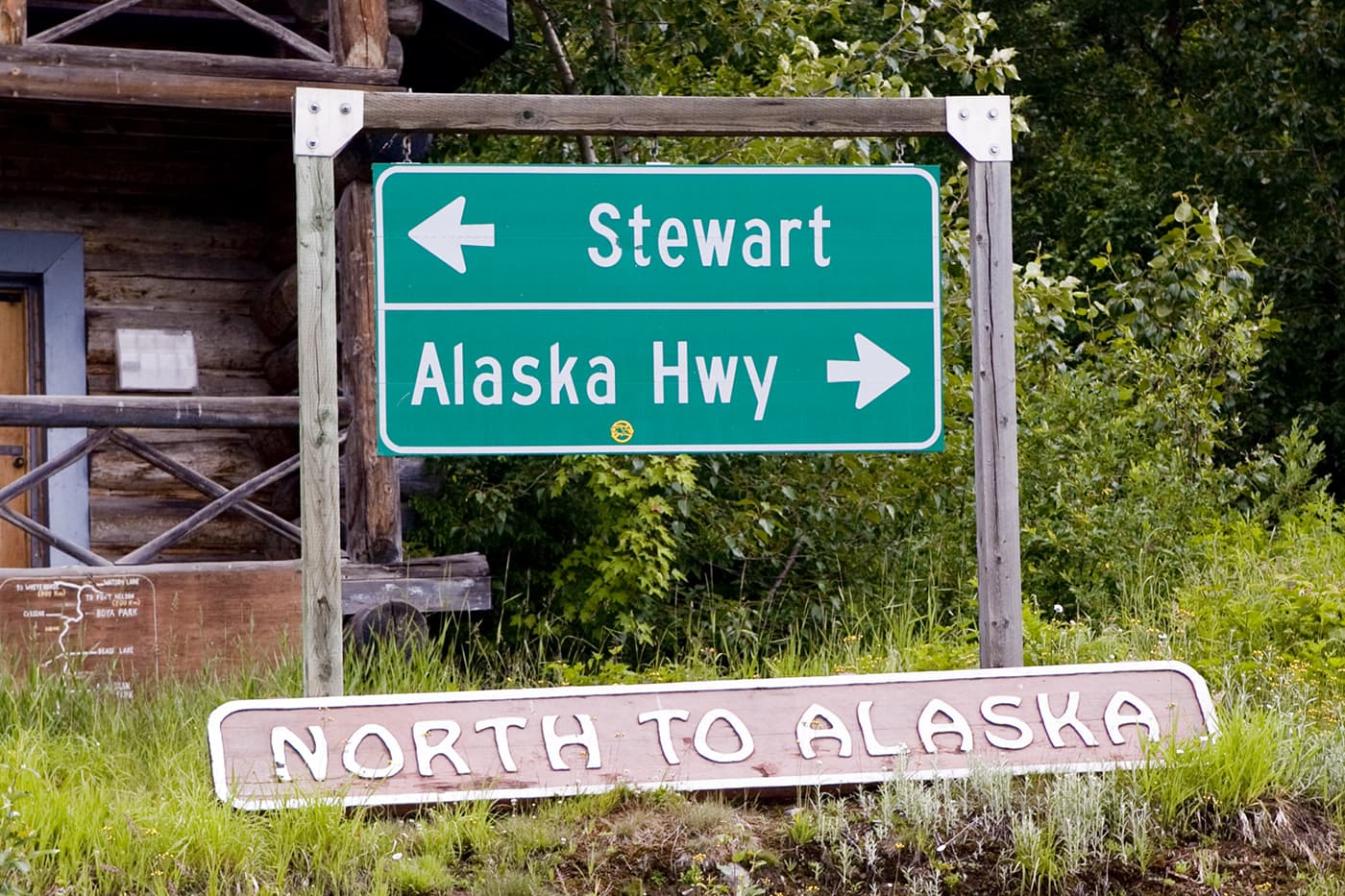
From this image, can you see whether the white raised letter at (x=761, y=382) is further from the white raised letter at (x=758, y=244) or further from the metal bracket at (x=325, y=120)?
the metal bracket at (x=325, y=120)

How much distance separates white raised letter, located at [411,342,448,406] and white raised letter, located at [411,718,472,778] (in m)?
0.94

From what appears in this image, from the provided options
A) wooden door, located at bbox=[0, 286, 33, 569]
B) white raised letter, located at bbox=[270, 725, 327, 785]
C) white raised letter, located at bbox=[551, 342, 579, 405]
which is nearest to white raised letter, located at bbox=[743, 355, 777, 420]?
white raised letter, located at bbox=[551, 342, 579, 405]

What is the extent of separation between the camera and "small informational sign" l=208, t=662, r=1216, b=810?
4137 mm

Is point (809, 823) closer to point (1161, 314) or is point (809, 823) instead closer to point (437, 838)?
point (437, 838)

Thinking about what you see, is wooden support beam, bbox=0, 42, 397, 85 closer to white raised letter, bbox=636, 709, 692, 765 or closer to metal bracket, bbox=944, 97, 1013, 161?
metal bracket, bbox=944, 97, 1013, 161

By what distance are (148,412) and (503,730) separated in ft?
10.5

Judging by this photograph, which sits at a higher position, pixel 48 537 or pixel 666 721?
pixel 48 537

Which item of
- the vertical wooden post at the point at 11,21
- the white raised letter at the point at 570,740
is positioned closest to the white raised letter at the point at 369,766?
the white raised letter at the point at 570,740

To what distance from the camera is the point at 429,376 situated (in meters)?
4.55

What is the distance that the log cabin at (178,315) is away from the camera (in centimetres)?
648

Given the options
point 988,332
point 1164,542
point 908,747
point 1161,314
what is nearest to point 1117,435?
point 1164,542

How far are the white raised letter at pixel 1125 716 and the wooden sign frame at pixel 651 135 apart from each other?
1.16ft

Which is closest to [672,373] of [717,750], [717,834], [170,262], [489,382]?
[489,382]

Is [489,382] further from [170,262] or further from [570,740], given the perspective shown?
[170,262]
